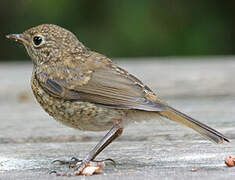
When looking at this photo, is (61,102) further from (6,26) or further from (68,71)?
(6,26)

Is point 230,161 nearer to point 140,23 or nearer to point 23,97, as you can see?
point 23,97

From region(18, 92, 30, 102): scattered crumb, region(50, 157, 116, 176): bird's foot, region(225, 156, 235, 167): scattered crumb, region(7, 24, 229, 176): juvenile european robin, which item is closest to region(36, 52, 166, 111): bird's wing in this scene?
region(7, 24, 229, 176): juvenile european robin

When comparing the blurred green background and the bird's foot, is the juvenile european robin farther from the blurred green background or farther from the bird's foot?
the blurred green background

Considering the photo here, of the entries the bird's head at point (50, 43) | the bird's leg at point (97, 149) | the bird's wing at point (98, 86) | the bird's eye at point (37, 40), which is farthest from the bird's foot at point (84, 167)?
the bird's eye at point (37, 40)

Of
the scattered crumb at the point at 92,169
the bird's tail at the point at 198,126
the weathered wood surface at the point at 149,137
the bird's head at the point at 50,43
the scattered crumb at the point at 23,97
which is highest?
the bird's head at the point at 50,43

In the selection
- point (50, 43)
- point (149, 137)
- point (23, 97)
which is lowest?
point (23, 97)

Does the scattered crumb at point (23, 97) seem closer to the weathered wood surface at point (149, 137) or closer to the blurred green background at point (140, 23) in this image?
the weathered wood surface at point (149, 137)

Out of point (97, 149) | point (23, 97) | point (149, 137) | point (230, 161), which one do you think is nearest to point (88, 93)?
point (97, 149)

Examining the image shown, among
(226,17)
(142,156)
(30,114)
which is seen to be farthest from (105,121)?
(226,17)
